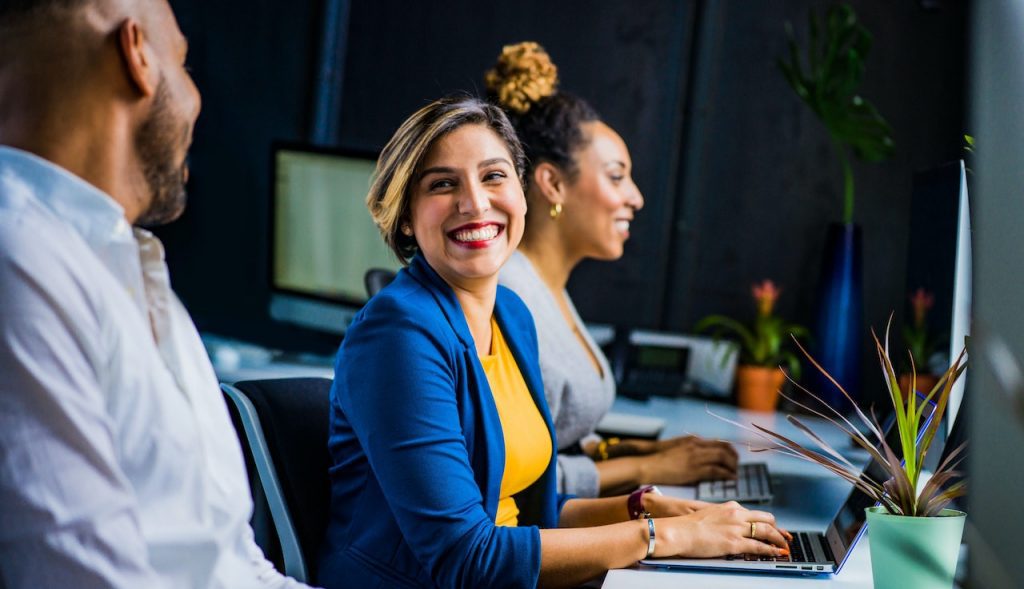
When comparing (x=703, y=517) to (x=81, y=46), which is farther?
(x=703, y=517)

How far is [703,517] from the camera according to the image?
1471mm

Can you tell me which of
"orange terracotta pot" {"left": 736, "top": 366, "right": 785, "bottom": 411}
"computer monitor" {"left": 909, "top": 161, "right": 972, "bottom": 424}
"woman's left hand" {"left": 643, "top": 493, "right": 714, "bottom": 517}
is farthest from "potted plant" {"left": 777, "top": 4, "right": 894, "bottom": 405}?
"woman's left hand" {"left": 643, "top": 493, "right": 714, "bottom": 517}

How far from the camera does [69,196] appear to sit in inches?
34.9

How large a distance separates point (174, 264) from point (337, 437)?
2.43m

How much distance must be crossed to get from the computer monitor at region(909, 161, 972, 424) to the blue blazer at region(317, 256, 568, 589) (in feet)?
2.29

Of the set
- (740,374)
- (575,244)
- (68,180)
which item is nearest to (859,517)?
(575,244)

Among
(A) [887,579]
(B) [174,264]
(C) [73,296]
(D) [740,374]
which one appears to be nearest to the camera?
(C) [73,296]

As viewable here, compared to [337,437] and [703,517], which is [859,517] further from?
[337,437]

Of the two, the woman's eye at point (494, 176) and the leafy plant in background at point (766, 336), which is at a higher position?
the woman's eye at point (494, 176)

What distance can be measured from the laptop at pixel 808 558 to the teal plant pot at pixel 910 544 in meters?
0.10

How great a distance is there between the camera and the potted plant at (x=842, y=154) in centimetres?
291

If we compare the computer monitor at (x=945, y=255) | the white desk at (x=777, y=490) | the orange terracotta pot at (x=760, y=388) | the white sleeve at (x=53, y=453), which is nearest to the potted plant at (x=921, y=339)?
the computer monitor at (x=945, y=255)

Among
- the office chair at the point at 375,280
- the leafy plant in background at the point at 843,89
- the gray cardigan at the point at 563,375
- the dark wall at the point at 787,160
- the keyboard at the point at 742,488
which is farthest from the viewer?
the dark wall at the point at 787,160

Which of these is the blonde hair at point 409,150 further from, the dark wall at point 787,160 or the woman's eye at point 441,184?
the dark wall at point 787,160
